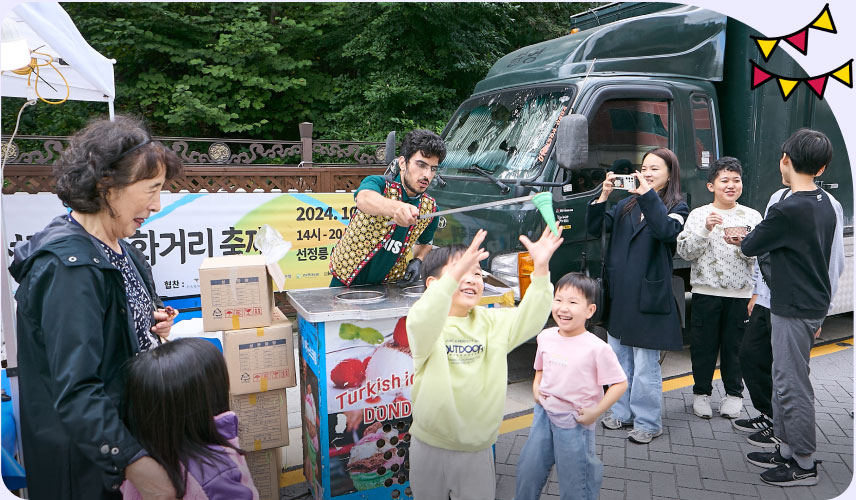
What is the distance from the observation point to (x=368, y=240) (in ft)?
10.7

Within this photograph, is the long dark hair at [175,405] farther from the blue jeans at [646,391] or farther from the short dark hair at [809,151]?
the short dark hair at [809,151]

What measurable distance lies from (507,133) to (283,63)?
8.70 m

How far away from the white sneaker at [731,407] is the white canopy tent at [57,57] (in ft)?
16.3

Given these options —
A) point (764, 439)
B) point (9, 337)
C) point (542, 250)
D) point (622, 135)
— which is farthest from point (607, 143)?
point (9, 337)

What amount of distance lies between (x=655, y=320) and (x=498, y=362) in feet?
6.02

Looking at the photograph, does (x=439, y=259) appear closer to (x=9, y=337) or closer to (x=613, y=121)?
(x=9, y=337)

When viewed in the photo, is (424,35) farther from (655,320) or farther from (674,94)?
(655,320)

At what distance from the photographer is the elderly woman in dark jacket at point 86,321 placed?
5.34ft

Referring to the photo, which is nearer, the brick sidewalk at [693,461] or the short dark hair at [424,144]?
the short dark hair at [424,144]

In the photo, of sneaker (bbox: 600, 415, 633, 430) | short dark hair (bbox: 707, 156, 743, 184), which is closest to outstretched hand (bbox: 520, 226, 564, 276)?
sneaker (bbox: 600, 415, 633, 430)

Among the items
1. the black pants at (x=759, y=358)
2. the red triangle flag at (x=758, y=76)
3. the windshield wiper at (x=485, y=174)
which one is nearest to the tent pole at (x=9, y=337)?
the windshield wiper at (x=485, y=174)

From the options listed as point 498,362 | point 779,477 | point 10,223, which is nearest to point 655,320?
point 779,477

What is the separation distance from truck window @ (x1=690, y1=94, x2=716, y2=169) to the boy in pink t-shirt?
2.84 m

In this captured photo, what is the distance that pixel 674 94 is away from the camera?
4.72 metres
